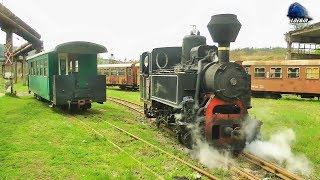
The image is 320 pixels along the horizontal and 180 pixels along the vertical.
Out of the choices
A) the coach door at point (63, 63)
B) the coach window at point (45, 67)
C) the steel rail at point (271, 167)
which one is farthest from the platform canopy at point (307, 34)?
the steel rail at point (271, 167)

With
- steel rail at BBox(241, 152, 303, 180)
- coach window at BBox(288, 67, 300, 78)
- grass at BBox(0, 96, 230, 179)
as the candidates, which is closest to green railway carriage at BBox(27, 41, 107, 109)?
grass at BBox(0, 96, 230, 179)

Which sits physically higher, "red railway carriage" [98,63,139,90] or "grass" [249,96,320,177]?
"red railway carriage" [98,63,139,90]

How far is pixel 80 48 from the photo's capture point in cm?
1444

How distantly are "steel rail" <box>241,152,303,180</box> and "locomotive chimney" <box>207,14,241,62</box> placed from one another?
229cm

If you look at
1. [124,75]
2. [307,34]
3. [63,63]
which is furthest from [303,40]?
[63,63]

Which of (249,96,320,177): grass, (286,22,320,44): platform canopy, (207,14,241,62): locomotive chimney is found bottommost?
(249,96,320,177): grass

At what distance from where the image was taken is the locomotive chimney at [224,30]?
26.1 ft

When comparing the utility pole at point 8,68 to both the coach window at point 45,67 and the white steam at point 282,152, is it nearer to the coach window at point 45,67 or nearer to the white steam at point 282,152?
the coach window at point 45,67

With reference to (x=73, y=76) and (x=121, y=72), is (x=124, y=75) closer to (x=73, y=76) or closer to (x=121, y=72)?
(x=121, y=72)

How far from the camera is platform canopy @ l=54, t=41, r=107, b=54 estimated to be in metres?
14.0

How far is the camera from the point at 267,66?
22.5 m

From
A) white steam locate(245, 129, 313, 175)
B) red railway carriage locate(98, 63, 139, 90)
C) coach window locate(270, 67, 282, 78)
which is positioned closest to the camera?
white steam locate(245, 129, 313, 175)

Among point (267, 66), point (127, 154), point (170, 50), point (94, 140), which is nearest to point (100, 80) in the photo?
point (170, 50)

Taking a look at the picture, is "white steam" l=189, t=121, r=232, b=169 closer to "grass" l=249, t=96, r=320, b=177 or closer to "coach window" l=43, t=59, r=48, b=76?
"grass" l=249, t=96, r=320, b=177
